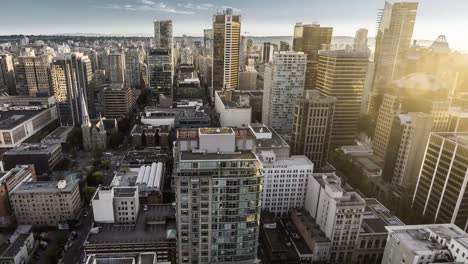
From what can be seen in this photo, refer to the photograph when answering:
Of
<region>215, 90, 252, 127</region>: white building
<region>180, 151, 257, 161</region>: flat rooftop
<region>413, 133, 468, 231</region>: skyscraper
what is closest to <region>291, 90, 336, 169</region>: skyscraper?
<region>413, 133, 468, 231</region>: skyscraper

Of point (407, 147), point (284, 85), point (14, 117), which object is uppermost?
point (284, 85)

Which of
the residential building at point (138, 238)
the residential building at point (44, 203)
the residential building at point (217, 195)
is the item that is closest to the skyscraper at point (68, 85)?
the residential building at point (44, 203)

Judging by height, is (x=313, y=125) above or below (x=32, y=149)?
above

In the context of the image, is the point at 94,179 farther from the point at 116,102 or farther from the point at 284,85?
the point at 284,85

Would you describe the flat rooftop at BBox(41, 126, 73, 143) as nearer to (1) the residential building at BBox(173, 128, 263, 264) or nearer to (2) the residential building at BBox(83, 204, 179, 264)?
(2) the residential building at BBox(83, 204, 179, 264)

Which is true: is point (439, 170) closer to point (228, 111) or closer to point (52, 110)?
point (228, 111)

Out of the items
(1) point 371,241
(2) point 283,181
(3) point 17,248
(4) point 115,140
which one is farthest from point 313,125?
(4) point 115,140
